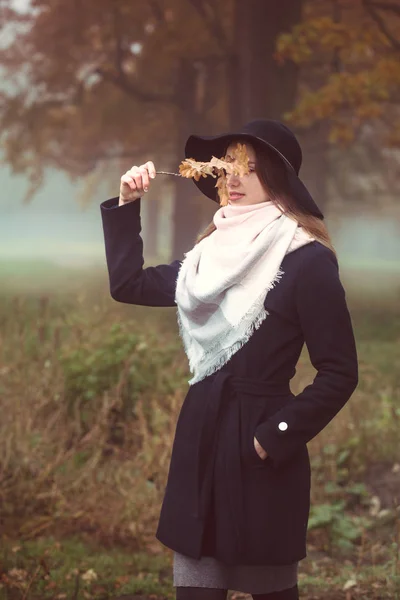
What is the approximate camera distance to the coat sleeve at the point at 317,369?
278cm

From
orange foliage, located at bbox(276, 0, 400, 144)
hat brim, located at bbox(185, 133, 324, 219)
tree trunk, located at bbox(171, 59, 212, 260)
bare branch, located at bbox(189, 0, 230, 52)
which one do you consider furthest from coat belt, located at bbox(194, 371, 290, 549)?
tree trunk, located at bbox(171, 59, 212, 260)

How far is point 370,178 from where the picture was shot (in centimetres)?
2175

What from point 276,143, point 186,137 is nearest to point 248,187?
point 276,143

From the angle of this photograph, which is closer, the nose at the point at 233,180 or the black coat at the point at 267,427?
the black coat at the point at 267,427

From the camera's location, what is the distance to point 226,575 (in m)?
2.88

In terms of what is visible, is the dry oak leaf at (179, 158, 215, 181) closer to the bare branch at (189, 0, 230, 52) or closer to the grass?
the grass

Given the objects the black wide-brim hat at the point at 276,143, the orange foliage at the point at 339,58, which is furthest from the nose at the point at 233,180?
the orange foliage at the point at 339,58

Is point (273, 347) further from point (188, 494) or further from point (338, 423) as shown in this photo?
point (338, 423)

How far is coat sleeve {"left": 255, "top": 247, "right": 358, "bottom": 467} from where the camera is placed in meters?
2.78

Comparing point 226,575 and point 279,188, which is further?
point 279,188

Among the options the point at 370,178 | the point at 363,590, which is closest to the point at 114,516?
the point at 363,590

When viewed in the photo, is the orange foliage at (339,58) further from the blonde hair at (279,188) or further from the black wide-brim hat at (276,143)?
the blonde hair at (279,188)

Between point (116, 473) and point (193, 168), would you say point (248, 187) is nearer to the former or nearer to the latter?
point (193, 168)

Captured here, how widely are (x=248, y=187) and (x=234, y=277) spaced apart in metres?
0.29
